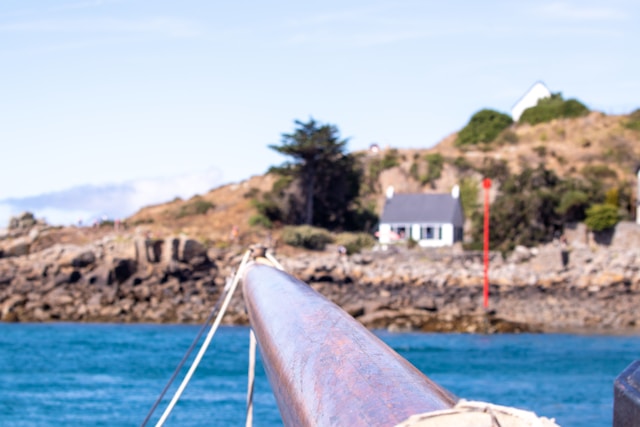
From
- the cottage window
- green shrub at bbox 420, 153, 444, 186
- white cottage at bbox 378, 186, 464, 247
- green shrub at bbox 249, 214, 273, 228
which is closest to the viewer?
green shrub at bbox 249, 214, 273, 228

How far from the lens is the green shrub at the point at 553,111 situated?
90188 millimetres

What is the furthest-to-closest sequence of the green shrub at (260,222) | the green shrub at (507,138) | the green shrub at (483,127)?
the green shrub at (483,127), the green shrub at (507,138), the green shrub at (260,222)

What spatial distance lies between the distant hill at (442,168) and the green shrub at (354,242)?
4466 mm

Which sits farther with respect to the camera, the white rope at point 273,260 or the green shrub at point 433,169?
the green shrub at point 433,169

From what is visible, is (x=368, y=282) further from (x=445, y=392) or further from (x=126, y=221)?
(x=445, y=392)

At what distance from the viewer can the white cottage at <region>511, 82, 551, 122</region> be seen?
9662 centimetres

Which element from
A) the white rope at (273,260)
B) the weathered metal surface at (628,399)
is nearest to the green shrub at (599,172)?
the white rope at (273,260)

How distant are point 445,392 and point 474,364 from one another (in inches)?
1152

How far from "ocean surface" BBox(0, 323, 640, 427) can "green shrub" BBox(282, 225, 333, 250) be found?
15.2 m

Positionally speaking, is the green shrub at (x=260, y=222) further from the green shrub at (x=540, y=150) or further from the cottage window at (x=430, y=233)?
the green shrub at (x=540, y=150)

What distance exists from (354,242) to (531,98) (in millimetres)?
46722

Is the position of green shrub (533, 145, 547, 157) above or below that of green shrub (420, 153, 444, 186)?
above

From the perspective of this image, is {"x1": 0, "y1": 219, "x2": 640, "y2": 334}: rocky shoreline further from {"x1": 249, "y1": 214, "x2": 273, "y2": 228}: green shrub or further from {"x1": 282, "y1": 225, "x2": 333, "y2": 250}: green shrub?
{"x1": 249, "y1": 214, "x2": 273, "y2": 228}: green shrub

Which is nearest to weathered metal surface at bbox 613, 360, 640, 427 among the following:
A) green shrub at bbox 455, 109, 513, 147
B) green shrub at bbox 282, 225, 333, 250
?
green shrub at bbox 282, 225, 333, 250
